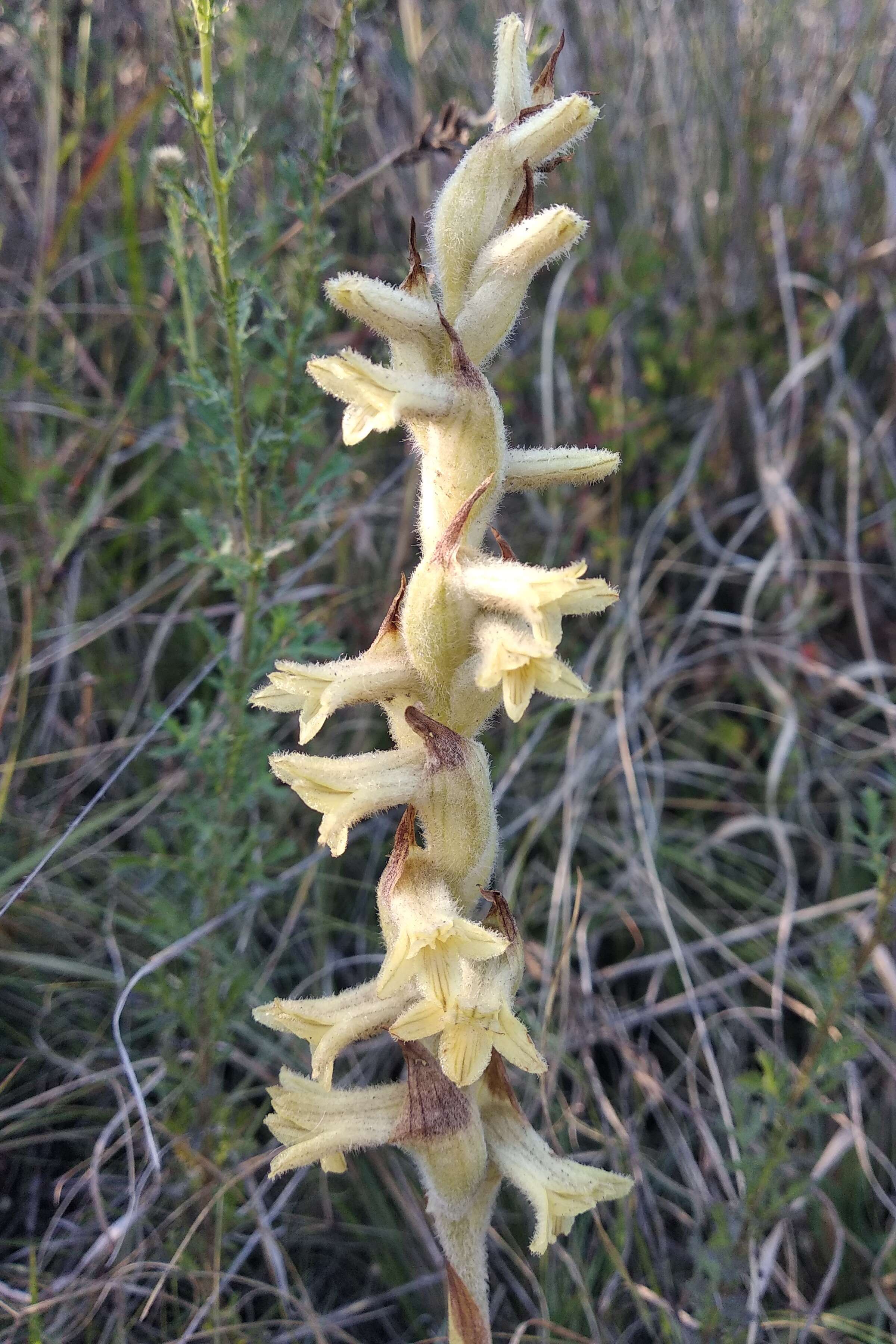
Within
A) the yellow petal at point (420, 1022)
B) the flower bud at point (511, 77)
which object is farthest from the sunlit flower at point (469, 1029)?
the flower bud at point (511, 77)

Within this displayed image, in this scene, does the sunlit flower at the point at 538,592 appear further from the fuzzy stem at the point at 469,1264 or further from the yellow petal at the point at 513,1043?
the fuzzy stem at the point at 469,1264

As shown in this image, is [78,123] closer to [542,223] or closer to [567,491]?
[567,491]

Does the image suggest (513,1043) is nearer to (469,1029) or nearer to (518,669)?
(469,1029)

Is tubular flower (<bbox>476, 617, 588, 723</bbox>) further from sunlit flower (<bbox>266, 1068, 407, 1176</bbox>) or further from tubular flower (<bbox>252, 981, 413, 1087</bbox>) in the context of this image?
sunlit flower (<bbox>266, 1068, 407, 1176</bbox>)

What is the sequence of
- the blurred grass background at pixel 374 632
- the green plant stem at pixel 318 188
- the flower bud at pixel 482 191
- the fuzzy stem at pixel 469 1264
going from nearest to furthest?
the flower bud at pixel 482 191, the fuzzy stem at pixel 469 1264, the green plant stem at pixel 318 188, the blurred grass background at pixel 374 632

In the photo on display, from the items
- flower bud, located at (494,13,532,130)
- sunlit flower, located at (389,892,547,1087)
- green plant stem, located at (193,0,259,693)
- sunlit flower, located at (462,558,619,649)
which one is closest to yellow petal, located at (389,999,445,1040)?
sunlit flower, located at (389,892,547,1087)

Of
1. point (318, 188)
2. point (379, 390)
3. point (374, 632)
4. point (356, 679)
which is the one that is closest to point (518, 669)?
point (356, 679)

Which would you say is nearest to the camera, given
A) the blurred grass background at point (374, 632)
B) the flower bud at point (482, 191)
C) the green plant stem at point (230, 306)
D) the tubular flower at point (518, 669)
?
the tubular flower at point (518, 669)

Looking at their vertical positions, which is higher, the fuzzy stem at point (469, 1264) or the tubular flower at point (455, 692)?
the tubular flower at point (455, 692)
